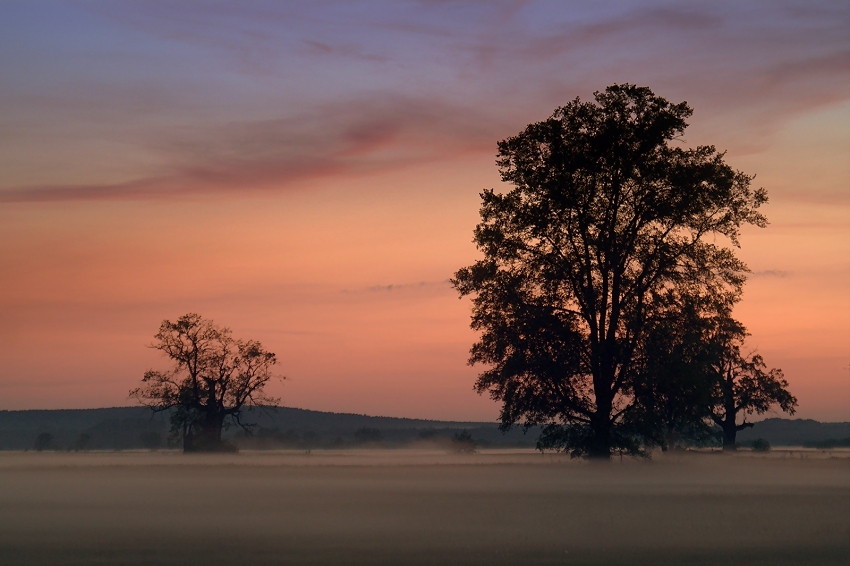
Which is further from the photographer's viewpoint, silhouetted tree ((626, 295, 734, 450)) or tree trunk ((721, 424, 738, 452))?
tree trunk ((721, 424, 738, 452))

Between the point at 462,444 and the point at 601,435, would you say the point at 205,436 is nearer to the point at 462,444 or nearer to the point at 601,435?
the point at 462,444

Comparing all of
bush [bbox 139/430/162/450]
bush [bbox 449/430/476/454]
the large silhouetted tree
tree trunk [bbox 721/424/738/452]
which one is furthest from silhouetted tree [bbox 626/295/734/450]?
bush [bbox 139/430/162/450]

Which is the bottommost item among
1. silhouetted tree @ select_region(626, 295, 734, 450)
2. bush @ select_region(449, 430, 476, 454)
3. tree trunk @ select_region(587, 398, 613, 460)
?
bush @ select_region(449, 430, 476, 454)

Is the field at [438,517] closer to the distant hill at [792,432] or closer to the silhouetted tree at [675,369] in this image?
the silhouetted tree at [675,369]

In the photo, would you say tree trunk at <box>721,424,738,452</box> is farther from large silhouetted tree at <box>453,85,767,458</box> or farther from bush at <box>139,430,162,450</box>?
bush at <box>139,430,162,450</box>

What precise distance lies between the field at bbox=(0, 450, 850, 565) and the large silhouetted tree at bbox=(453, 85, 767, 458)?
3.39m

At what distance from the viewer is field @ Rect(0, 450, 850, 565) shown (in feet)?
61.0

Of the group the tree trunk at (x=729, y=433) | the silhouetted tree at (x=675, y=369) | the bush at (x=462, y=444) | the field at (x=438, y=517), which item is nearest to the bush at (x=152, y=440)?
the bush at (x=462, y=444)

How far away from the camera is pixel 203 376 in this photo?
2625 inches

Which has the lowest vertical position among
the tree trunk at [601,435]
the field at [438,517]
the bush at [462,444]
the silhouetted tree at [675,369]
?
the field at [438,517]

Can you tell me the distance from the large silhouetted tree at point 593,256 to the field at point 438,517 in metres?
3.39

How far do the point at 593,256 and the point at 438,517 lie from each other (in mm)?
18470

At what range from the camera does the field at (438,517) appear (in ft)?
61.0

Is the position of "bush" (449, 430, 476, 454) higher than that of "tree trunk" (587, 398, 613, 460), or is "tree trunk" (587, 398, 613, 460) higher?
"tree trunk" (587, 398, 613, 460)
